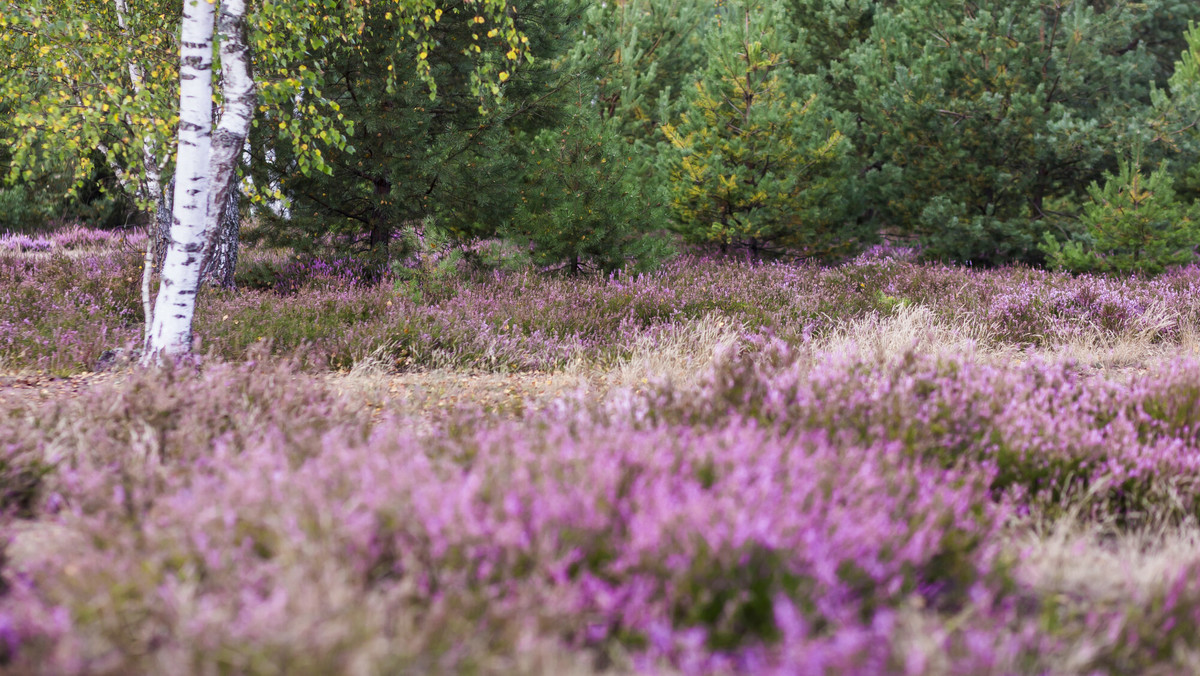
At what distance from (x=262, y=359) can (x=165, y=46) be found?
6.30 metres

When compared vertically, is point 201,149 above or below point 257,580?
above

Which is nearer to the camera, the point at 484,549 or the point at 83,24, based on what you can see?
the point at 484,549

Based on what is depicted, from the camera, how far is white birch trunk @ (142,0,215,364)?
4812 millimetres

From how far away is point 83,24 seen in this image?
5066 millimetres

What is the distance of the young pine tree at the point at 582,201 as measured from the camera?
29.0 ft

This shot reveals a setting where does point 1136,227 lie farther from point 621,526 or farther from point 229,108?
point 229,108

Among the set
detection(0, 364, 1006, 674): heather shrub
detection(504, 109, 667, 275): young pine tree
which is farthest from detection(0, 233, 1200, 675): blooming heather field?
detection(504, 109, 667, 275): young pine tree

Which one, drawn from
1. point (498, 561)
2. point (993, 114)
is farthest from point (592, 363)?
point (993, 114)

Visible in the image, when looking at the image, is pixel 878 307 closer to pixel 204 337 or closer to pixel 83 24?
pixel 204 337

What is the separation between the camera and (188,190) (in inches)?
191

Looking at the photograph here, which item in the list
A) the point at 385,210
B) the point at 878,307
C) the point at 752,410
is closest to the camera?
the point at 752,410

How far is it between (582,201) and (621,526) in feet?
23.4

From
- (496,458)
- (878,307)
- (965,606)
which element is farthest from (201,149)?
(878,307)

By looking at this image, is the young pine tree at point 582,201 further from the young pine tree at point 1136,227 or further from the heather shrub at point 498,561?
the young pine tree at point 1136,227
